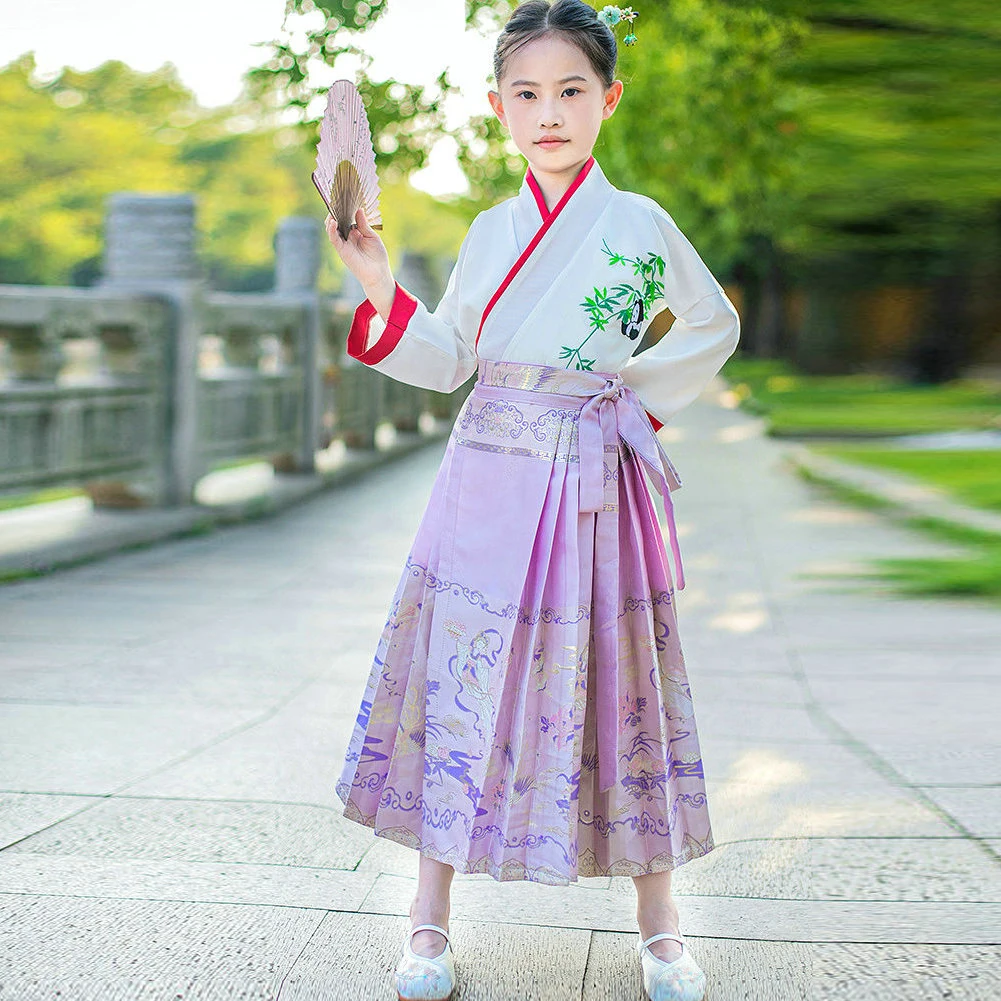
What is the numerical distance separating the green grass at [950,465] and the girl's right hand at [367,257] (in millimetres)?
7701

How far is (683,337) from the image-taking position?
2832mm

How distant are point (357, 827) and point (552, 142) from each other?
1708 millimetres

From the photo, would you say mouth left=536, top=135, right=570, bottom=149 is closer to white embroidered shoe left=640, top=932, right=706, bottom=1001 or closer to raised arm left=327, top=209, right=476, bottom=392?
raised arm left=327, top=209, right=476, bottom=392

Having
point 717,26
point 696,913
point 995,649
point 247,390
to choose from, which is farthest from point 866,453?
point 696,913

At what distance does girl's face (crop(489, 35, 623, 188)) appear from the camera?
2.67 metres

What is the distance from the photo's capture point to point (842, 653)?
569 centimetres

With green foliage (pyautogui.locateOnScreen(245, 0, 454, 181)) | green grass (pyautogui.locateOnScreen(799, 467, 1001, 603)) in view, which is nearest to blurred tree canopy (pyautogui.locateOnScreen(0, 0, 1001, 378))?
green foliage (pyautogui.locateOnScreen(245, 0, 454, 181))

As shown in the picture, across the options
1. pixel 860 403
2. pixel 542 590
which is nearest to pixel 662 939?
pixel 542 590

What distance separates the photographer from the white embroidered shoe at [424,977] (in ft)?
8.35

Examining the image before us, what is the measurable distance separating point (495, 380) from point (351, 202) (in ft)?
1.39

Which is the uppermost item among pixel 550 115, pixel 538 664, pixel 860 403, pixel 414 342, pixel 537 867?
pixel 550 115

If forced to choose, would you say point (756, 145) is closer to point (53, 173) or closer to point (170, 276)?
point (170, 276)

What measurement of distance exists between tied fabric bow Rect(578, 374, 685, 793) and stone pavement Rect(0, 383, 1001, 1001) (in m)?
0.46

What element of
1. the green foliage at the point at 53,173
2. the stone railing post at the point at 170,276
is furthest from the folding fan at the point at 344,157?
the green foliage at the point at 53,173
